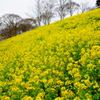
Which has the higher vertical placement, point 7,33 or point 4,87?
point 7,33

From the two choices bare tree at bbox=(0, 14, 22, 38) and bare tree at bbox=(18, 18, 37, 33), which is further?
bare tree at bbox=(18, 18, 37, 33)

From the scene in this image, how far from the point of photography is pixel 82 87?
423 centimetres

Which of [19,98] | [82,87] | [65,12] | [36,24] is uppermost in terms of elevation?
[65,12]

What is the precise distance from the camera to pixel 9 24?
4159cm

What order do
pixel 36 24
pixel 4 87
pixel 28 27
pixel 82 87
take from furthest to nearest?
pixel 36 24 < pixel 28 27 < pixel 4 87 < pixel 82 87

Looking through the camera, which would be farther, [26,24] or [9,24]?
[26,24]

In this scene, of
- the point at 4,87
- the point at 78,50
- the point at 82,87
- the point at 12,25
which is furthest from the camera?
the point at 12,25

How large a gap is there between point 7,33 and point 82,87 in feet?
136

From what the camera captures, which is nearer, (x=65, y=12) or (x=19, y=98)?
(x=19, y=98)

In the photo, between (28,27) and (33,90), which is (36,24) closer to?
(28,27)

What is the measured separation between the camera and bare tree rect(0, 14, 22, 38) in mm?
41250

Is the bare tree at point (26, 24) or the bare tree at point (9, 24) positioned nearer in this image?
the bare tree at point (9, 24)

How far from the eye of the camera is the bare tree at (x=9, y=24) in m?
41.2

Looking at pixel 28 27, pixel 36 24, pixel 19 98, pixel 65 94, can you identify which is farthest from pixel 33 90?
pixel 36 24
